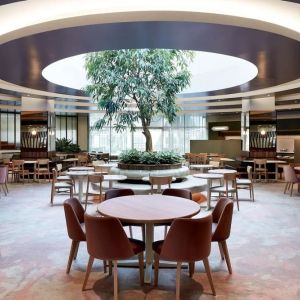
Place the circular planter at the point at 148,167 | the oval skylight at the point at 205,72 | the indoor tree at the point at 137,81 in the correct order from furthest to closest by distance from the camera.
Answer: the oval skylight at the point at 205,72 → the circular planter at the point at 148,167 → the indoor tree at the point at 137,81

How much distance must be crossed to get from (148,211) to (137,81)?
626cm

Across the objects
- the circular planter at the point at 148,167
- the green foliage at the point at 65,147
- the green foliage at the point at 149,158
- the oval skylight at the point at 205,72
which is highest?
the oval skylight at the point at 205,72

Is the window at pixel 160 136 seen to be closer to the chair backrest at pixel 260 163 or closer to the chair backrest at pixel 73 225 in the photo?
the chair backrest at pixel 260 163

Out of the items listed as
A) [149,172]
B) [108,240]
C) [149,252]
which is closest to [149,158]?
[149,172]

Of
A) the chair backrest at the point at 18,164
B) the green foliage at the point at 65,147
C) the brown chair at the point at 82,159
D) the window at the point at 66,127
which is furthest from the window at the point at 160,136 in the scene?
the chair backrest at the point at 18,164

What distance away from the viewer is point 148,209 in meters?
3.68

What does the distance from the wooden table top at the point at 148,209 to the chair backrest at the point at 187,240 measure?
20 centimetres

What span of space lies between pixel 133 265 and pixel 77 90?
9.04 metres

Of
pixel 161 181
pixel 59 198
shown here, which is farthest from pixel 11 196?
pixel 161 181

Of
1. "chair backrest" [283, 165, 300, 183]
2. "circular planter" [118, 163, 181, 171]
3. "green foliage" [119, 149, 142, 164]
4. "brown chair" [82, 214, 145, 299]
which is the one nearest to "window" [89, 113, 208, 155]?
"green foliage" [119, 149, 142, 164]

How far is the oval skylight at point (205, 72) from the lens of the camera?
11.3 m

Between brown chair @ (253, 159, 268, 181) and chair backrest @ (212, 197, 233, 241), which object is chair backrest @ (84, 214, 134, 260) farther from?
brown chair @ (253, 159, 268, 181)

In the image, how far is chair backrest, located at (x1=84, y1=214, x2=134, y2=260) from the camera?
3162 millimetres

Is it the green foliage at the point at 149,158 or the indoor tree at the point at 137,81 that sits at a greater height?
the indoor tree at the point at 137,81
